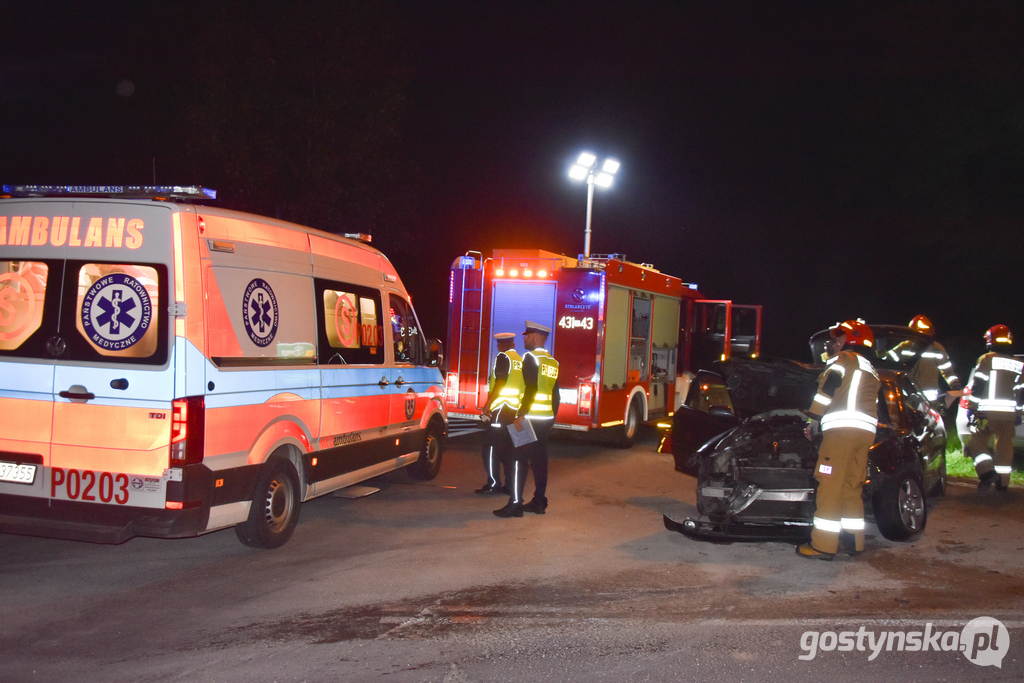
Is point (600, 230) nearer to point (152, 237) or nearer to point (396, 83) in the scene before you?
point (396, 83)

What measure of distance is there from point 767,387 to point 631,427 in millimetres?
5155

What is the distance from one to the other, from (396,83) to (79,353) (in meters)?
13.1

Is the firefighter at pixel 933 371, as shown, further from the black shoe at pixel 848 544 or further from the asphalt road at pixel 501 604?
the black shoe at pixel 848 544

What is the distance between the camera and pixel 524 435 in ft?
24.0

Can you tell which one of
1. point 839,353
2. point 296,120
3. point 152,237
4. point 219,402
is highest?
point 296,120

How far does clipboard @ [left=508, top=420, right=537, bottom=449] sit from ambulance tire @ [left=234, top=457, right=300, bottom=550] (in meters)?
1.98

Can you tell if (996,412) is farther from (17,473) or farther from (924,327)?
(17,473)

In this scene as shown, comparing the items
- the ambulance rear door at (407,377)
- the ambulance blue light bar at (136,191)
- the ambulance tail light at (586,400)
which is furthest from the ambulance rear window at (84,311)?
the ambulance tail light at (586,400)

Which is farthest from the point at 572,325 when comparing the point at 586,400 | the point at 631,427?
the point at 631,427

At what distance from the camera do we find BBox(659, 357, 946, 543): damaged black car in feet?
21.1

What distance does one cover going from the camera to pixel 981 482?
31.2 feet

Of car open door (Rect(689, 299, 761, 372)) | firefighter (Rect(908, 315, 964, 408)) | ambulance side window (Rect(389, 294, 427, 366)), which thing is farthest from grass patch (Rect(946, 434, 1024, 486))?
ambulance side window (Rect(389, 294, 427, 366))

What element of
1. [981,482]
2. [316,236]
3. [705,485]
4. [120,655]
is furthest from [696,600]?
[981,482]

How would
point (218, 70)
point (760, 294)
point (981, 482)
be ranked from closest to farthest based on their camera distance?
1. point (981, 482)
2. point (218, 70)
3. point (760, 294)
